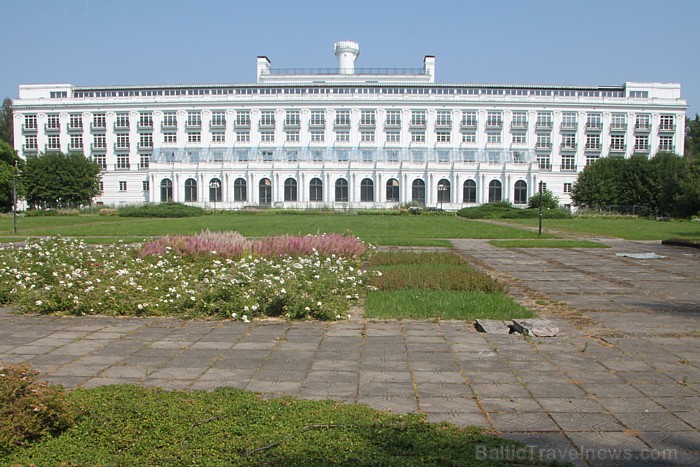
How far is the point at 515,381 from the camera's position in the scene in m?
4.98

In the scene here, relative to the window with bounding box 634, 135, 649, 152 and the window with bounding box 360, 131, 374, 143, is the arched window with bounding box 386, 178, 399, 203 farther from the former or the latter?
the window with bounding box 634, 135, 649, 152

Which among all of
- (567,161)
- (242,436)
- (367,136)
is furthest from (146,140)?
(242,436)

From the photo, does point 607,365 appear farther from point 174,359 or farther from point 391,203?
point 391,203

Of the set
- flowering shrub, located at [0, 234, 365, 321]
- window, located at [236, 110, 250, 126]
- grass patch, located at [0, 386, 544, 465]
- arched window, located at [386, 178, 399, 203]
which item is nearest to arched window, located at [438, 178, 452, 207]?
arched window, located at [386, 178, 399, 203]

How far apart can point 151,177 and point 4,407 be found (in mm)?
74883

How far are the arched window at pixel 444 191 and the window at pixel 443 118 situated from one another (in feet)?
43.9

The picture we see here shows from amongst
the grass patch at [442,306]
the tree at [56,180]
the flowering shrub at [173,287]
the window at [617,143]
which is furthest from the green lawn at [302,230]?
the window at [617,143]

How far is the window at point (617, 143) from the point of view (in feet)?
267

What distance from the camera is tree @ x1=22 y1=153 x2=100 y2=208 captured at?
67.9m

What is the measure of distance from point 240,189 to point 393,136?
79.7 feet

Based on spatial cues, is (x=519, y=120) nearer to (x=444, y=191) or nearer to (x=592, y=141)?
(x=592, y=141)

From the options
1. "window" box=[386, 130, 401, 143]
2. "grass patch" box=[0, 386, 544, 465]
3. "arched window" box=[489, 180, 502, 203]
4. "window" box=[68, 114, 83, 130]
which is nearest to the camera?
"grass patch" box=[0, 386, 544, 465]

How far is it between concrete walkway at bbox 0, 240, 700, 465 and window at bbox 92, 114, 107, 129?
274 ft

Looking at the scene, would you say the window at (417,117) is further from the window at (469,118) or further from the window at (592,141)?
the window at (592,141)
